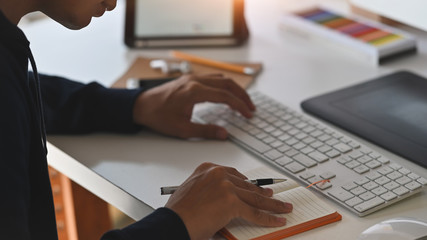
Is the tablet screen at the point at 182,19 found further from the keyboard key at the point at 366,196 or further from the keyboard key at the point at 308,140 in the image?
the keyboard key at the point at 366,196

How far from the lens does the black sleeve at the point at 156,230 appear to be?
0.85 metres

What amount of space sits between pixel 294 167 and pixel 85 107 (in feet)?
1.39

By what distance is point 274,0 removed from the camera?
1881 mm

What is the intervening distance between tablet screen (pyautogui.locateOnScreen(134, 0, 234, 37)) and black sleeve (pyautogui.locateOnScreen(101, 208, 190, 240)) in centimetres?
80

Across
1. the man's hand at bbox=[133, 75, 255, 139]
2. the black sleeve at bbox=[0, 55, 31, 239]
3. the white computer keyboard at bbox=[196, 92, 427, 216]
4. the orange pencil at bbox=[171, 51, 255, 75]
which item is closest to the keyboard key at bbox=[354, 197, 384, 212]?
the white computer keyboard at bbox=[196, 92, 427, 216]

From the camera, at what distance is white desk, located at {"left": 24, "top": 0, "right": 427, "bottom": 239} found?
3.34 ft

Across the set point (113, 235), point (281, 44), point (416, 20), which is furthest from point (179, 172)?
point (281, 44)

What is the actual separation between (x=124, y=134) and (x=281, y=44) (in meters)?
0.54

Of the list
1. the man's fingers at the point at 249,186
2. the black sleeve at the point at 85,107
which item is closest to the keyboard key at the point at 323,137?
the man's fingers at the point at 249,186

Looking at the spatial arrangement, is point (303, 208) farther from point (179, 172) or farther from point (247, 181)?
point (179, 172)

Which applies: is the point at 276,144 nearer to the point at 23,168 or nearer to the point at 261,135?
the point at 261,135

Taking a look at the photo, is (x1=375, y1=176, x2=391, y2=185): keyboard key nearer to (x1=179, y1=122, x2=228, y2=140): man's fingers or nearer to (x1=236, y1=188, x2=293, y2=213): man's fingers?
(x1=236, y1=188, x2=293, y2=213): man's fingers

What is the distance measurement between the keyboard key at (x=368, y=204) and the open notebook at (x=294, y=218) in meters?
0.03

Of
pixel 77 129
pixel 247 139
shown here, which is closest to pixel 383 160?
pixel 247 139
